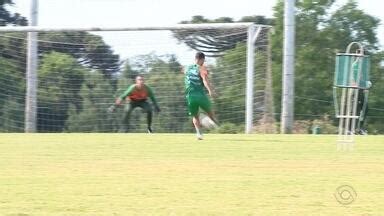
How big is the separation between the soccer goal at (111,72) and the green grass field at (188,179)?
37.8 ft

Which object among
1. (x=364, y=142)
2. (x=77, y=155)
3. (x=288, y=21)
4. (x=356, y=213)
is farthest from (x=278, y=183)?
(x=288, y=21)

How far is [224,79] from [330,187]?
19561 mm

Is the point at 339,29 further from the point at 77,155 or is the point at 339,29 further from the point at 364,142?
the point at 77,155

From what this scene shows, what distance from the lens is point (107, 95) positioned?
31953mm

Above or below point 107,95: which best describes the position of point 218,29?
above

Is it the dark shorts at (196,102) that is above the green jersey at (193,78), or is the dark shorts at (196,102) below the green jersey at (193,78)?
below

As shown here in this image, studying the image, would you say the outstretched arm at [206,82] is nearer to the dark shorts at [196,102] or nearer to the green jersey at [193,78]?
the green jersey at [193,78]

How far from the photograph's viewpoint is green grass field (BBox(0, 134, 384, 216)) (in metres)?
9.78

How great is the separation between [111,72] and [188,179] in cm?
1993

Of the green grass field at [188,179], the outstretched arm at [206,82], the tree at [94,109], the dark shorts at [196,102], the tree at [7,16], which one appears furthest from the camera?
the tree at [7,16]

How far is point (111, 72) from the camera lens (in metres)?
31.7

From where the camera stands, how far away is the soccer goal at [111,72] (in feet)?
97.5

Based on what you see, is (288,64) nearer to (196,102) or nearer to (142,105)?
(142,105)

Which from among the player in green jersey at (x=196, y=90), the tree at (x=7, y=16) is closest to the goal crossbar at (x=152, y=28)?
the player in green jersey at (x=196, y=90)
